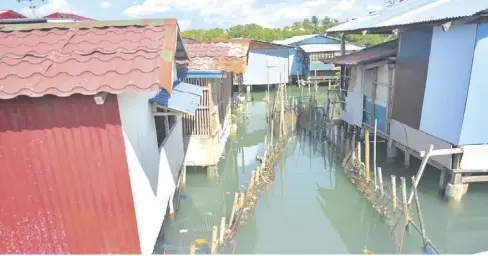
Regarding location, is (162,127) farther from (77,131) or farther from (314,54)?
(314,54)

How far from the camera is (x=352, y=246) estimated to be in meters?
7.14

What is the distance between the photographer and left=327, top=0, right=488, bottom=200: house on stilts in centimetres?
696

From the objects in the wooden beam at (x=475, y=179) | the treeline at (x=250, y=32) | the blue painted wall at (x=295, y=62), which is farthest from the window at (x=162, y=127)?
the treeline at (x=250, y=32)

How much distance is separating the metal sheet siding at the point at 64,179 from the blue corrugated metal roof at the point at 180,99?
1.46 meters

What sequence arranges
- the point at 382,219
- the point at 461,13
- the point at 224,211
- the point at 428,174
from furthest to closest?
the point at 428,174
the point at 224,211
the point at 382,219
the point at 461,13

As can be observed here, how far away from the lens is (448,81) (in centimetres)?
766

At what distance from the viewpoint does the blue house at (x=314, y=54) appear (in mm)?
25859

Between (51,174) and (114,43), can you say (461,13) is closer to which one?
(114,43)

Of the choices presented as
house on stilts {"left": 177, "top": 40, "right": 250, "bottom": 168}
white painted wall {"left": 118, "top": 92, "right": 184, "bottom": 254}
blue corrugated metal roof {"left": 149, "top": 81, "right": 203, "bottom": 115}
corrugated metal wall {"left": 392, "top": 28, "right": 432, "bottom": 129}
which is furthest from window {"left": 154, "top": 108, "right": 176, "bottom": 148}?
corrugated metal wall {"left": 392, "top": 28, "right": 432, "bottom": 129}

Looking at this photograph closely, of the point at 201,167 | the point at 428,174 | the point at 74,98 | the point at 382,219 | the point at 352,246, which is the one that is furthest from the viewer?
the point at 201,167

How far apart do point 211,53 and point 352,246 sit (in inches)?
241

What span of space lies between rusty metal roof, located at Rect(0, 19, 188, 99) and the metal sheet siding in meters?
0.32

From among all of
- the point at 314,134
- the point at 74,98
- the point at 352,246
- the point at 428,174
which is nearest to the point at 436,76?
the point at 428,174

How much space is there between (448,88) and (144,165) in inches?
280
